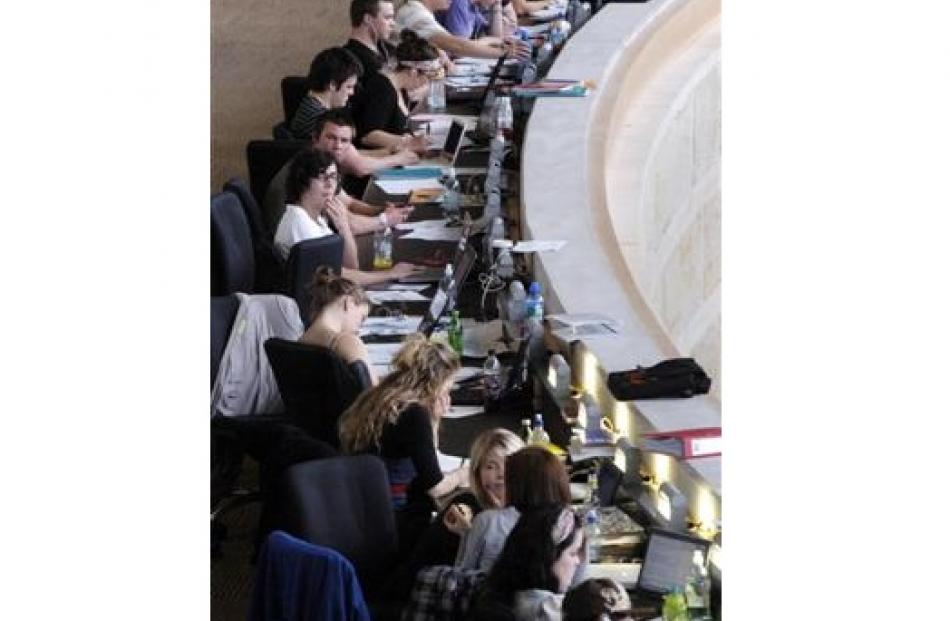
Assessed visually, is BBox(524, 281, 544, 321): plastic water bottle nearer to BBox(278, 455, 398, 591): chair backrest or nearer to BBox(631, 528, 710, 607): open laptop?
BBox(278, 455, 398, 591): chair backrest

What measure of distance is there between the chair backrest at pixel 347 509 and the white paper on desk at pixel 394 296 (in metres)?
2.15

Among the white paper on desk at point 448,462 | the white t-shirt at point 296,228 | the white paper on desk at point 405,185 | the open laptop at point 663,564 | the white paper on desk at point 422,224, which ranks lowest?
the open laptop at point 663,564

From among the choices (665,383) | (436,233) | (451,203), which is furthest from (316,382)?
(451,203)

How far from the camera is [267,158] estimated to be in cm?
771

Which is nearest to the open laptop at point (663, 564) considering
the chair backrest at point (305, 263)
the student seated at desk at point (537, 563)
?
the student seated at desk at point (537, 563)

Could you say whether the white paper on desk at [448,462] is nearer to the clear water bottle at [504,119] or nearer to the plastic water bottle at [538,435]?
the plastic water bottle at [538,435]

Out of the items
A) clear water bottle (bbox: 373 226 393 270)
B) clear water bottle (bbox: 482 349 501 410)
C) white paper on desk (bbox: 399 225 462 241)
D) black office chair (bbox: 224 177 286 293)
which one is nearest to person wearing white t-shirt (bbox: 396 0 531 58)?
white paper on desk (bbox: 399 225 462 241)

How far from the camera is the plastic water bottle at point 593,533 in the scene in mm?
4243

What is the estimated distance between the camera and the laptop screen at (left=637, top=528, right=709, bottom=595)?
4.01m
